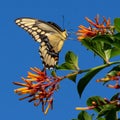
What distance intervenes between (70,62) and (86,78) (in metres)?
0.26

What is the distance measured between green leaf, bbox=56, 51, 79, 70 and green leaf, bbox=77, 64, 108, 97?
4.3 inches

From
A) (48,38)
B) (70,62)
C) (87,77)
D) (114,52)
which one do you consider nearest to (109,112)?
(87,77)

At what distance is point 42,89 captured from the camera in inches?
103

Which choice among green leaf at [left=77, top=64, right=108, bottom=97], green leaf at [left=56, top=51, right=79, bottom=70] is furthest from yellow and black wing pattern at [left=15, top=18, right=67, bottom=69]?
green leaf at [left=77, top=64, right=108, bottom=97]

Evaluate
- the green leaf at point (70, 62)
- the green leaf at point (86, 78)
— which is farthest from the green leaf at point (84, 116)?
the green leaf at point (70, 62)

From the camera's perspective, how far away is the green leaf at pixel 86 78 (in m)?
2.80

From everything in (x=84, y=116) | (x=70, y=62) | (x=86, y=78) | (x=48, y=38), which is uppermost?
(x=48, y=38)

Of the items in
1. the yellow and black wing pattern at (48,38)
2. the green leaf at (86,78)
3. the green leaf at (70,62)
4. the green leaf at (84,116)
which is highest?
the yellow and black wing pattern at (48,38)

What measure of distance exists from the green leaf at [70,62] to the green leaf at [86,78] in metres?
0.11

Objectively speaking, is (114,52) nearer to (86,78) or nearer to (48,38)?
(86,78)

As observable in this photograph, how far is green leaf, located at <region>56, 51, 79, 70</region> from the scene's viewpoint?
301 centimetres

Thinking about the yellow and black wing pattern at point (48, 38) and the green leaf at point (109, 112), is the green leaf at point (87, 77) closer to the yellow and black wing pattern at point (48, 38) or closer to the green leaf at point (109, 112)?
the green leaf at point (109, 112)

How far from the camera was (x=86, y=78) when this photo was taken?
9.50 feet

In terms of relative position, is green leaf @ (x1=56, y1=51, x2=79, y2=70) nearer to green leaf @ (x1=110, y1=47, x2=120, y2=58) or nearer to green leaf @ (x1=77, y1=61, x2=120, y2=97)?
green leaf @ (x1=77, y1=61, x2=120, y2=97)
